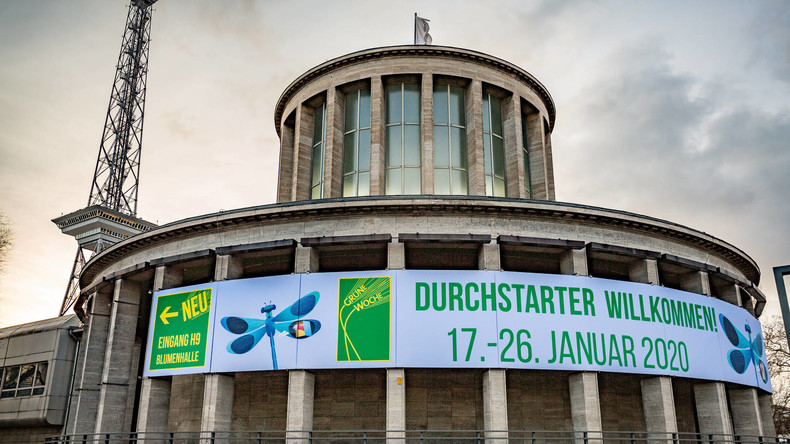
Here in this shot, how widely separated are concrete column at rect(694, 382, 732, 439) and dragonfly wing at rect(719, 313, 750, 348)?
93.1 inches

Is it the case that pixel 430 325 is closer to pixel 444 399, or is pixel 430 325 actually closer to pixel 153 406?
pixel 444 399

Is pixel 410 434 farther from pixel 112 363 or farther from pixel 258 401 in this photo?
pixel 112 363

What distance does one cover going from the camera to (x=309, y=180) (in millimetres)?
35406

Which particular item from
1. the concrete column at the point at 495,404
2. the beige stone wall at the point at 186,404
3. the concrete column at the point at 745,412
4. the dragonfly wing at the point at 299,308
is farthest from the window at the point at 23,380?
the concrete column at the point at 745,412

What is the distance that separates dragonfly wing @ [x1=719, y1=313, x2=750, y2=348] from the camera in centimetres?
2717

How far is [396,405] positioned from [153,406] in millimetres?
10274

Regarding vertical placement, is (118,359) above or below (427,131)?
below

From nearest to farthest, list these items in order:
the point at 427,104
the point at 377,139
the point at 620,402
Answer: the point at 620,402
the point at 377,139
the point at 427,104

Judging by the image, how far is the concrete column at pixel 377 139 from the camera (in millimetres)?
31594

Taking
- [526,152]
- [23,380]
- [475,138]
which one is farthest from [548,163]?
[23,380]

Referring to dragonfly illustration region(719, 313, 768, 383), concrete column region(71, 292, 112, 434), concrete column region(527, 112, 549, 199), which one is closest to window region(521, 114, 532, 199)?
concrete column region(527, 112, 549, 199)

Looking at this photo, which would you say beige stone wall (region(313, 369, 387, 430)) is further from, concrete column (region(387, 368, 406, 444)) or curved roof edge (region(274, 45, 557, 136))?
curved roof edge (region(274, 45, 557, 136))

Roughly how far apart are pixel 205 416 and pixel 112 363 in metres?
6.59

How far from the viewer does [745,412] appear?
27.5 m
